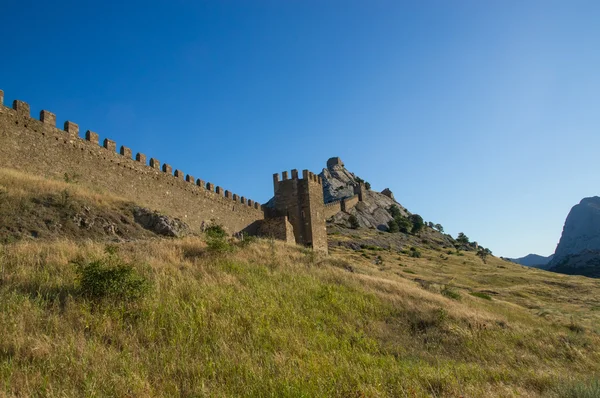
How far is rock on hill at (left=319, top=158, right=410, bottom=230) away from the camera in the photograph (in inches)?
2889

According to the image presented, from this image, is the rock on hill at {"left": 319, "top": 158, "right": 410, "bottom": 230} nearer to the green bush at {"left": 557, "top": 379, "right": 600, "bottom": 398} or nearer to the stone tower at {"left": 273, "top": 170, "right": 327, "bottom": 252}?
the stone tower at {"left": 273, "top": 170, "right": 327, "bottom": 252}

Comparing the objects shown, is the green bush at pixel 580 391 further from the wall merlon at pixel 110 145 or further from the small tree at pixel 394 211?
the small tree at pixel 394 211

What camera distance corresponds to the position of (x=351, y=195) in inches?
3123

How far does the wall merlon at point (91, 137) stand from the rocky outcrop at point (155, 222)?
5354 mm

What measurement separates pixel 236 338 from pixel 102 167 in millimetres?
17197

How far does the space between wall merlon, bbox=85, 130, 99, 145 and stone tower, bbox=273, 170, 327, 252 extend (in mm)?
14763

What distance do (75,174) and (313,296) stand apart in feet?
48.2

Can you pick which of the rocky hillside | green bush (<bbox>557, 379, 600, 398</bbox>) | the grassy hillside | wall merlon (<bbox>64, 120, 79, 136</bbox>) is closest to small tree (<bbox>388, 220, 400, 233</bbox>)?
the rocky hillside

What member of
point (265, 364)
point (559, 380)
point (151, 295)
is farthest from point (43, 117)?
point (559, 380)

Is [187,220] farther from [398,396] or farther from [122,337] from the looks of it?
[398,396]

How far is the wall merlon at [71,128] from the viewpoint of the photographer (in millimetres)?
19000

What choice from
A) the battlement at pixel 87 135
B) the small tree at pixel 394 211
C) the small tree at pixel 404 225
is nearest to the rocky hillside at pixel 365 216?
the small tree at pixel 394 211

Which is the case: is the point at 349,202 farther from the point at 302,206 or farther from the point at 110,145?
the point at 110,145

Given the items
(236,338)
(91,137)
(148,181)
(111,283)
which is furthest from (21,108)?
(236,338)
